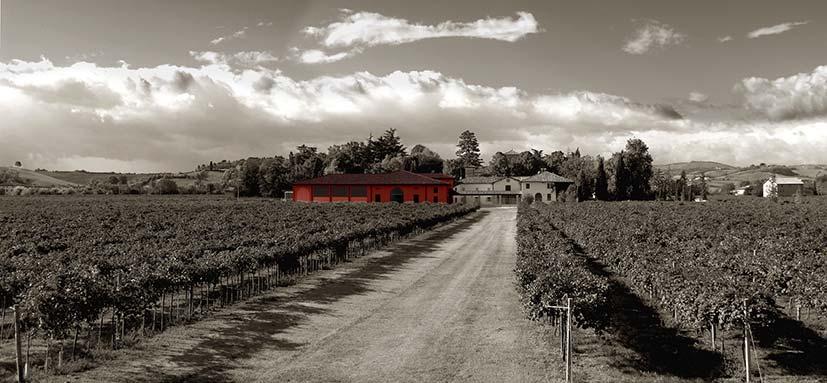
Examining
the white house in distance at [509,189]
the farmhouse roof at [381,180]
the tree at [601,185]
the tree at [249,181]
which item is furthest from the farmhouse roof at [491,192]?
the tree at [249,181]

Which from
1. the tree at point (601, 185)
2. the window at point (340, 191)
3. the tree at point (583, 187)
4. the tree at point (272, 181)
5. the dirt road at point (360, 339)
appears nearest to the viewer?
the dirt road at point (360, 339)

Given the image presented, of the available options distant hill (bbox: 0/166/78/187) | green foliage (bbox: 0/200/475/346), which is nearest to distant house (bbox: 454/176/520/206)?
green foliage (bbox: 0/200/475/346)

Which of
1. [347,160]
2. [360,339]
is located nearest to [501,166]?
[347,160]

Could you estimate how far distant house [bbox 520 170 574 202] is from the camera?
427ft

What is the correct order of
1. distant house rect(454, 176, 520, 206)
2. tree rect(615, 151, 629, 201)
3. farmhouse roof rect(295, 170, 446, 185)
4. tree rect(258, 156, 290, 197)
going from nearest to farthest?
farmhouse roof rect(295, 170, 446, 185) < tree rect(615, 151, 629, 201) < distant house rect(454, 176, 520, 206) < tree rect(258, 156, 290, 197)

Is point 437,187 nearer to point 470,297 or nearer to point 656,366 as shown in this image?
point 470,297

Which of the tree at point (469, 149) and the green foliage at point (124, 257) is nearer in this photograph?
the green foliage at point (124, 257)

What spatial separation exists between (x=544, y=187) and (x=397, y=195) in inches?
1562

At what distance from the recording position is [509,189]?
134250 mm

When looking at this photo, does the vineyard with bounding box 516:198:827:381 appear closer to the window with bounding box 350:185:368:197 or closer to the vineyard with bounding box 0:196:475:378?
the vineyard with bounding box 0:196:475:378

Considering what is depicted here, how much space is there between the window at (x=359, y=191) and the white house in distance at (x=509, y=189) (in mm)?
28467

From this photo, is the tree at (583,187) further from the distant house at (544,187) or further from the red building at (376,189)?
the red building at (376,189)

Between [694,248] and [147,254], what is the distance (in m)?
30.2

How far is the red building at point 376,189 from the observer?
10731cm
